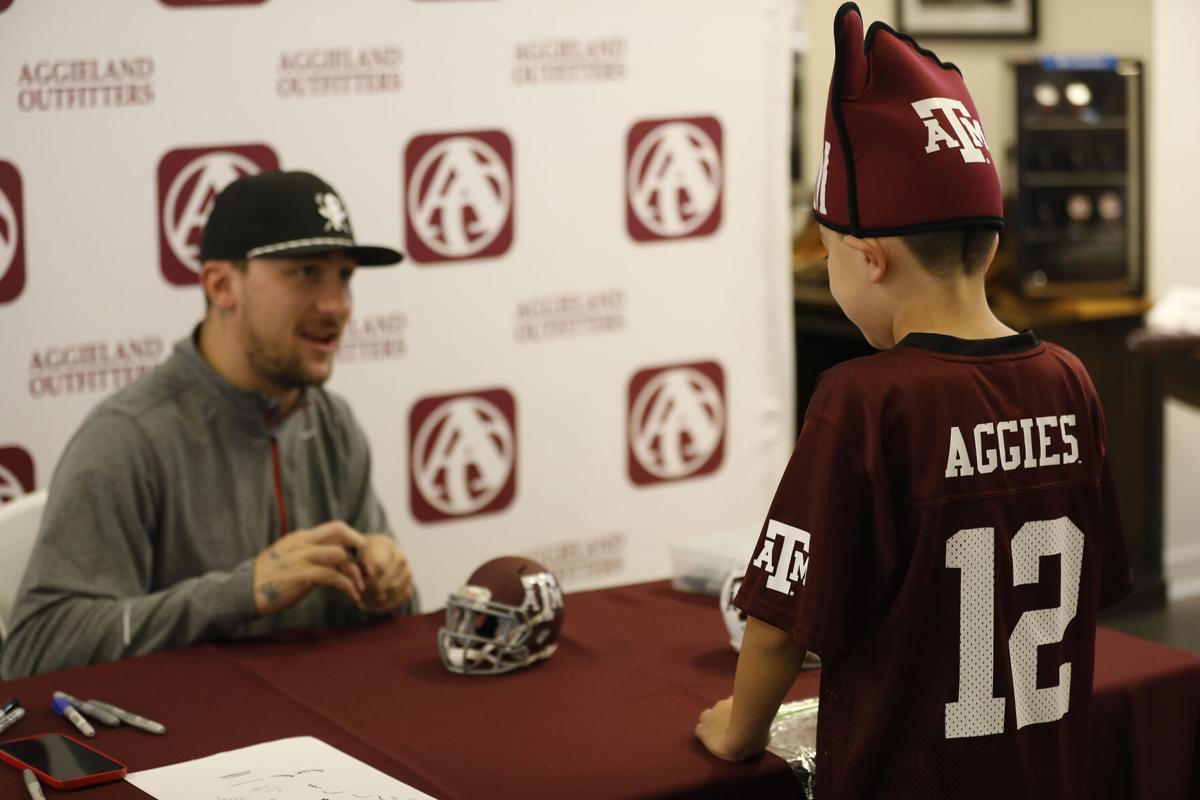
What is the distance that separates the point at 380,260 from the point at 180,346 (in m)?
0.32

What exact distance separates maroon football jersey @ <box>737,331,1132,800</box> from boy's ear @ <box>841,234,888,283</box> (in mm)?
70

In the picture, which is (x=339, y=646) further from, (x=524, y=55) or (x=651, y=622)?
(x=524, y=55)

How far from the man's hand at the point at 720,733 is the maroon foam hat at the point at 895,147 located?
497 millimetres

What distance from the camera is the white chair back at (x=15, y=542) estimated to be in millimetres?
2215

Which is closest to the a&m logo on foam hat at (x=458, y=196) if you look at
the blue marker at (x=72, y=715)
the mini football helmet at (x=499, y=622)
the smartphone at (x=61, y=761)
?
the mini football helmet at (x=499, y=622)

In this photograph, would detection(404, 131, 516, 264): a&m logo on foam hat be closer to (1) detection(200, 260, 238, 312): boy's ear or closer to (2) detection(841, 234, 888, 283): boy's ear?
(1) detection(200, 260, 238, 312): boy's ear

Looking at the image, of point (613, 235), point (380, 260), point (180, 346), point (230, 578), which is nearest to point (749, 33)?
point (613, 235)

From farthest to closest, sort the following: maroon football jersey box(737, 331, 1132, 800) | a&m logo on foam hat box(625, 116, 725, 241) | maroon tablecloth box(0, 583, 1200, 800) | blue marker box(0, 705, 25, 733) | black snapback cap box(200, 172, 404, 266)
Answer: a&m logo on foam hat box(625, 116, 725, 241)
black snapback cap box(200, 172, 404, 266)
blue marker box(0, 705, 25, 733)
maroon tablecloth box(0, 583, 1200, 800)
maroon football jersey box(737, 331, 1132, 800)

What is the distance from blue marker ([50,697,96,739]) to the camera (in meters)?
1.55

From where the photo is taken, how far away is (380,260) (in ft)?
7.53

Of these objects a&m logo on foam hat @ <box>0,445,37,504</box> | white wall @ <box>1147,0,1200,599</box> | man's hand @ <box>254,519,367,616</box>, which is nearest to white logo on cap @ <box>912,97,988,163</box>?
man's hand @ <box>254,519,367,616</box>

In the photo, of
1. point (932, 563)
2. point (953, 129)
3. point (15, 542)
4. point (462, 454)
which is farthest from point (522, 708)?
point (462, 454)

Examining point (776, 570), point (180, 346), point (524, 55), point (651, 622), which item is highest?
point (524, 55)

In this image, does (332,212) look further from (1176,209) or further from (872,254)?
(1176,209)
